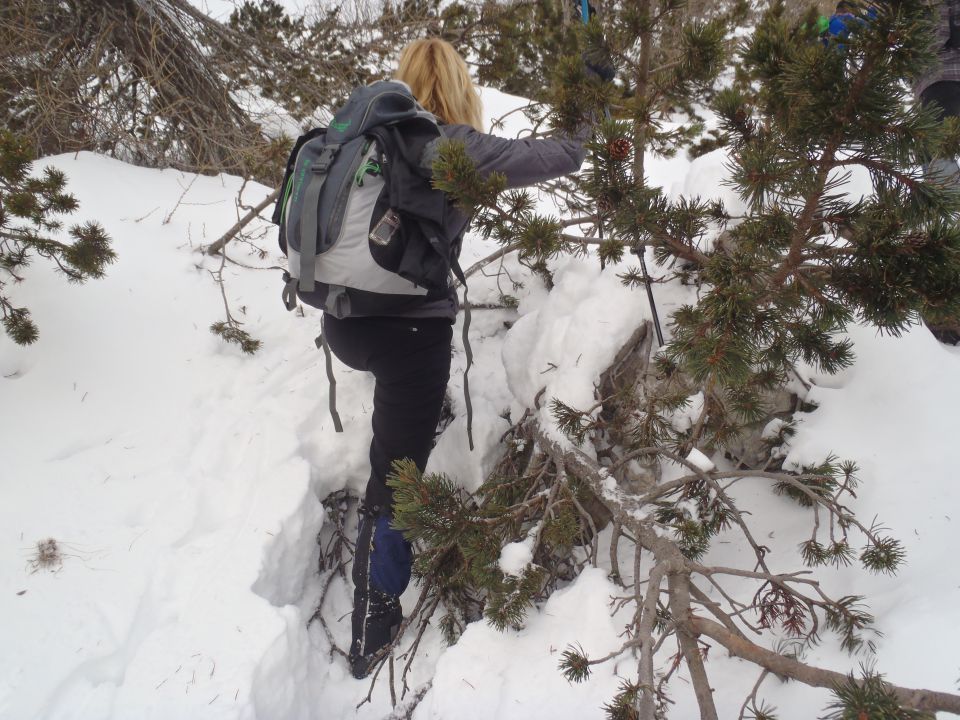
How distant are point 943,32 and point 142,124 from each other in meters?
5.22

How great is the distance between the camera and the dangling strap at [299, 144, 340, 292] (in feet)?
5.43

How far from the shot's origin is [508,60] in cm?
393

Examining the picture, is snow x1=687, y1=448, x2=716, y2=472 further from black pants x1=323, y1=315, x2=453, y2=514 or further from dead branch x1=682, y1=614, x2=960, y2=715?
black pants x1=323, y1=315, x2=453, y2=514

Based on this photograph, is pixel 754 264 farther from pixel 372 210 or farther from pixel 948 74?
pixel 948 74

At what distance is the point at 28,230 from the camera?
7.74ft

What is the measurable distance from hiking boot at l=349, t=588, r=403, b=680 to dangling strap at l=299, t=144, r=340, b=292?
1.30 m

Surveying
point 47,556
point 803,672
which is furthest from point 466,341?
point 47,556

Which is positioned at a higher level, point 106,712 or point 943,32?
point 943,32

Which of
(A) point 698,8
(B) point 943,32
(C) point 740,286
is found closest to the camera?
(C) point 740,286

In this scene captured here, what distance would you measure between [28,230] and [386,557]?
2.24 meters

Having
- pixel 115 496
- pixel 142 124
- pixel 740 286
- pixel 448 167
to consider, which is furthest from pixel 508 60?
pixel 115 496

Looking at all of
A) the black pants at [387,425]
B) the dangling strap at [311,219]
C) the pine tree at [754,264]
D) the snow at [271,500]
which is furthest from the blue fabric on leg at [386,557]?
the dangling strap at [311,219]

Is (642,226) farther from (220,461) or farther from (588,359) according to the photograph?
(220,461)

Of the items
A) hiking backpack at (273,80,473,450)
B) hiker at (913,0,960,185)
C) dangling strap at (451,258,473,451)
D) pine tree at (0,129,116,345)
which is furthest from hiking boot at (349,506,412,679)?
hiker at (913,0,960,185)
